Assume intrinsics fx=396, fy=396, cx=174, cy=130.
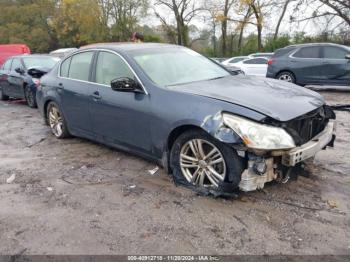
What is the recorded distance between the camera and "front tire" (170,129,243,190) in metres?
3.80

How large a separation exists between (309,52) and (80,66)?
939 cm

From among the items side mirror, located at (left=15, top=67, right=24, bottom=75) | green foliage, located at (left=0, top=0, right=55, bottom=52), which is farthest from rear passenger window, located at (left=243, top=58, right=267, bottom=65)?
green foliage, located at (left=0, top=0, right=55, bottom=52)

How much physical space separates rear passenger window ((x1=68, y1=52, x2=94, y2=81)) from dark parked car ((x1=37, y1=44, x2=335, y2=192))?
0.02 metres

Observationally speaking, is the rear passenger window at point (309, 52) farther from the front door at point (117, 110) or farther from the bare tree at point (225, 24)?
the bare tree at point (225, 24)

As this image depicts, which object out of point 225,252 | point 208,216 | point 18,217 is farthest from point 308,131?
point 18,217

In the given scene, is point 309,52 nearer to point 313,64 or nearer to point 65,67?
point 313,64

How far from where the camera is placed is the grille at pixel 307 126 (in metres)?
3.74

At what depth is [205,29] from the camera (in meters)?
43.0

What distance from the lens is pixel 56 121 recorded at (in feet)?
22.1

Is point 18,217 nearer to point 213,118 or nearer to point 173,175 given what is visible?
point 173,175

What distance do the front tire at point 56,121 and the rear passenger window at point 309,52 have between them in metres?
9.25

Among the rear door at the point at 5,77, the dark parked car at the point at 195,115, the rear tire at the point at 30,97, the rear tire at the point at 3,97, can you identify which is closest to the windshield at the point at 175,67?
the dark parked car at the point at 195,115

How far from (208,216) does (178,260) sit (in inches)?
29.3

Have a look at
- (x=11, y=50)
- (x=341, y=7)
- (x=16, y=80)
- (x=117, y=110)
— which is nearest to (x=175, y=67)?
(x=117, y=110)
